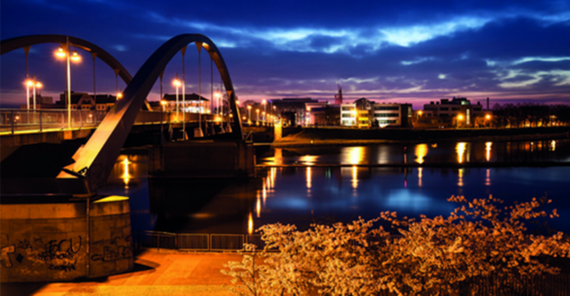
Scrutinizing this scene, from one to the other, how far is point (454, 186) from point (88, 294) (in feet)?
142

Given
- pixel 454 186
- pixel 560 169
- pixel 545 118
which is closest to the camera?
pixel 454 186

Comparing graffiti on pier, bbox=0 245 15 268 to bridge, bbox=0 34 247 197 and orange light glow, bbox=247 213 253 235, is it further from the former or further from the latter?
orange light glow, bbox=247 213 253 235

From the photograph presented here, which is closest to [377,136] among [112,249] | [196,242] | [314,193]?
[314,193]

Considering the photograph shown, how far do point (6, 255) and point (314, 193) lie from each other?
3223cm

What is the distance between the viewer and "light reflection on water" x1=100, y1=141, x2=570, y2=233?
108 ft

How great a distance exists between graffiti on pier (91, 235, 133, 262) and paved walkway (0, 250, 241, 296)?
664 mm

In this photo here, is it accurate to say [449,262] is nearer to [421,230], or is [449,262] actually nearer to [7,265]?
[421,230]

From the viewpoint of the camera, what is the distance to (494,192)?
44.7 meters

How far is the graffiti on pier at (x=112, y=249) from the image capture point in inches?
586

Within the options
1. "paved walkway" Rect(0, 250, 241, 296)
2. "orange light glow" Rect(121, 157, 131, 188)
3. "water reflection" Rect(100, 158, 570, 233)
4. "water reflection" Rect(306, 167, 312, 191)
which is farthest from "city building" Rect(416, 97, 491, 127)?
"paved walkway" Rect(0, 250, 241, 296)

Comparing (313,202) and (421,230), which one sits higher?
(421,230)

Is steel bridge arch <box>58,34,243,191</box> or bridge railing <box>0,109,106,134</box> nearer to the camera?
bridge railing <box>0,109,106,134</box>

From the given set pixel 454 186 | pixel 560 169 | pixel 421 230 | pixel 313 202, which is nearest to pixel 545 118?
pixel 560 169

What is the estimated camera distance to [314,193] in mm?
44281
